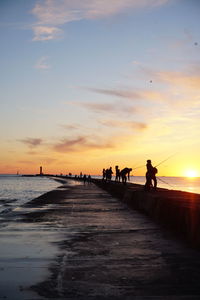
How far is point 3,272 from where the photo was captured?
619 centimetres

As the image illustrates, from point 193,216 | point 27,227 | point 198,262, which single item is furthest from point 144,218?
point 198,262

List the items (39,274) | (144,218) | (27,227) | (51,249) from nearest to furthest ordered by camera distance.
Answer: (39,274), (51,249), (27,227), (144,218)

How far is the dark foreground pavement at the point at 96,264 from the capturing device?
517 centimetres

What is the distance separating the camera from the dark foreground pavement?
17.0 feet

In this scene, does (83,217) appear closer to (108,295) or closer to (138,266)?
(138,266)

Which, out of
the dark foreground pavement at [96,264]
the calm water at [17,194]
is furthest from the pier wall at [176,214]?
the calm water at [17,194]

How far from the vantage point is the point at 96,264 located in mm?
6766

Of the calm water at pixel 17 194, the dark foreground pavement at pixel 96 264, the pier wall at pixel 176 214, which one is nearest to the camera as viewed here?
the dark foreground pavement at pixel 96 264

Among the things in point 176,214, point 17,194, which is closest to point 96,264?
point 176,214

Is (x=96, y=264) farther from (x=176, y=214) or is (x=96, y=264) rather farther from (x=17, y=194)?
(x=17, y=194)

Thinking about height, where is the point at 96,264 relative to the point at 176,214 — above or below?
below

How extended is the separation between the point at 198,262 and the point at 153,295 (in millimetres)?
2151

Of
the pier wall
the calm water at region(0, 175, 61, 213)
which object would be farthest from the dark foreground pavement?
the calm water at region(0, 175, 61, 213)

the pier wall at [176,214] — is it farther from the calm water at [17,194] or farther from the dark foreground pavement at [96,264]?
the calm water at [17,194]
